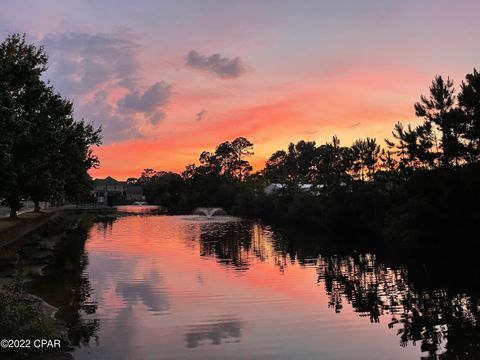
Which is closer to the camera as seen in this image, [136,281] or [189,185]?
[136,281]

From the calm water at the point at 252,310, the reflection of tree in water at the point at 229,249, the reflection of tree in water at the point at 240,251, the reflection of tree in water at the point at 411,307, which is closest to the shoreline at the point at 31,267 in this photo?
the calm water at the point at 252,310

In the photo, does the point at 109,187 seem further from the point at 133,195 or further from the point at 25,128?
the point at 25,128

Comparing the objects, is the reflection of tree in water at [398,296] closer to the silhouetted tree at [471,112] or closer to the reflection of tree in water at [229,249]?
the reflection of tree in water at [229,249]

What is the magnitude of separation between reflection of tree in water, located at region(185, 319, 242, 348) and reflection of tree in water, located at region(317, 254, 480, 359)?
5.15m

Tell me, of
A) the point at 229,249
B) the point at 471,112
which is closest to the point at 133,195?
the point at 229,249

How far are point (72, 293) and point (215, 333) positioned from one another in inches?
345

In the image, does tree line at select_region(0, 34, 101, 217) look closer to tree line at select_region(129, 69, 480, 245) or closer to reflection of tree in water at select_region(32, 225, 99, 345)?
reflection of tree in water at select_region(32, 225, 99, 345)

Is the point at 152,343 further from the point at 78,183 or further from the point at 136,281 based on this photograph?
the point at 78,183

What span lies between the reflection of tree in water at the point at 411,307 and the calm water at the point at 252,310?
0.15 ft

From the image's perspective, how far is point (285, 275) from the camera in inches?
1078

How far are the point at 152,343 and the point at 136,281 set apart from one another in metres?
10.6

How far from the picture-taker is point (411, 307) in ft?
63.9

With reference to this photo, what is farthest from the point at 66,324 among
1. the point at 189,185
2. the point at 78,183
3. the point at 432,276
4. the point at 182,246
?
the point at 189,185

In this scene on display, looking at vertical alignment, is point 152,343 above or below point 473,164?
below
